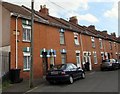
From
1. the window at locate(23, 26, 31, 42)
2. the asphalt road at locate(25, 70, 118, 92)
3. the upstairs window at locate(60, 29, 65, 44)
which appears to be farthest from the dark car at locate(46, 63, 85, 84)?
the upstairs window at locate(60, 29, 65, 44)

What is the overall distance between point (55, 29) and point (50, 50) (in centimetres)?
284

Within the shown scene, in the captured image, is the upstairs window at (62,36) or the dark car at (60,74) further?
the upstairs window at (62,36)

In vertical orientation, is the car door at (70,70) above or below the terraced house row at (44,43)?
below

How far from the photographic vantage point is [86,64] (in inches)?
1189

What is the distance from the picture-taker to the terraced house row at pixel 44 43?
1936cm

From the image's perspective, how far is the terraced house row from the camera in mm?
19359

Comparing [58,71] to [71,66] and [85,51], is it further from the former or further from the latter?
[85,51]

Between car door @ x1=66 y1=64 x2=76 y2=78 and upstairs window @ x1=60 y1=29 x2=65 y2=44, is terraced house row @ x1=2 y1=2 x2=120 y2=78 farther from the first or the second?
car door @ x1=66 y1=64 x2=76 y2=78

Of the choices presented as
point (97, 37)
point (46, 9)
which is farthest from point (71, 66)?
point (97, 37)

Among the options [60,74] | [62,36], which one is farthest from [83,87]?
[62,36]


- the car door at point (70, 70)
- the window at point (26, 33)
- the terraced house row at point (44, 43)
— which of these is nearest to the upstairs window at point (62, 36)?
the terraced house row at point (44, 43)

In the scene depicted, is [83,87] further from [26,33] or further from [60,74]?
[26,33]

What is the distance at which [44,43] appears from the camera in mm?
22844

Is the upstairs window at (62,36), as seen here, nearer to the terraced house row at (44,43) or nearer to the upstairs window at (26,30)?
the terraced house row at (44,43)
